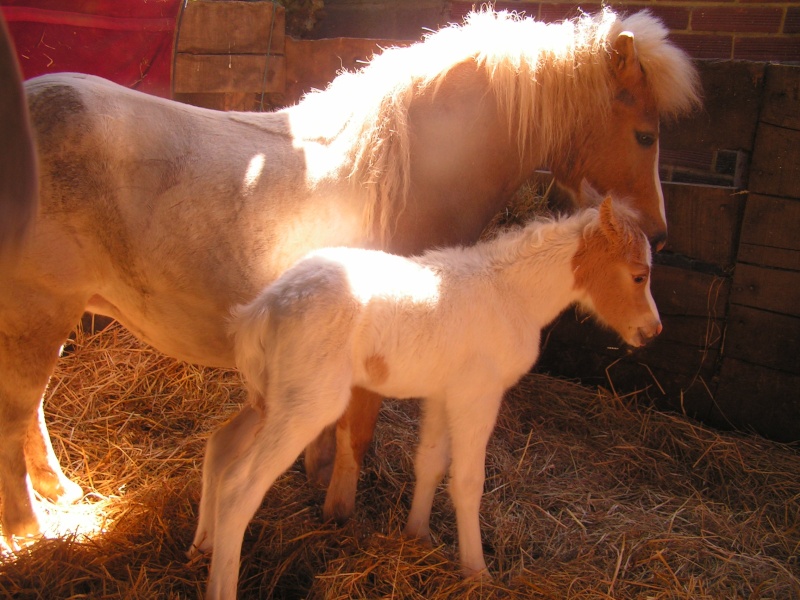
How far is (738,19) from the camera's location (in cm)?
496

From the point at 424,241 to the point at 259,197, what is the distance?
0.67 metres

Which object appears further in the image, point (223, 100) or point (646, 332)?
point (223, 100)

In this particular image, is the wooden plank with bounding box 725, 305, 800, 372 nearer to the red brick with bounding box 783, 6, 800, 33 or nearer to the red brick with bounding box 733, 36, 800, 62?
the red brick with bounding box 733, 36, 800, 62

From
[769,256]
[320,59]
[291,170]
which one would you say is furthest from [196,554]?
[769,256]

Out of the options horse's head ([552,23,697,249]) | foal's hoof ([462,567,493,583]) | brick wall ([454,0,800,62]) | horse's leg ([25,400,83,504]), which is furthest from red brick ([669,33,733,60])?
horse's leg ([25,400,83,504])

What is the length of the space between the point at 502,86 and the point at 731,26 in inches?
135

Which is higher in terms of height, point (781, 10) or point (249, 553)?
point (781, 10)

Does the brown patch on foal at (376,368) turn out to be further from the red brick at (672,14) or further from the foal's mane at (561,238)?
the red brick at (672,14)

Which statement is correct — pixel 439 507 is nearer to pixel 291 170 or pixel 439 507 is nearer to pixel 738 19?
pixel 291 170

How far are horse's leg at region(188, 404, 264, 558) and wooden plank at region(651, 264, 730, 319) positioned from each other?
233cm

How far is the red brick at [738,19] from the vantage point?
16.1 feet

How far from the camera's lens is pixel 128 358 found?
12.9ft

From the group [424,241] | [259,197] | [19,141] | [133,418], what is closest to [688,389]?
[424,241]

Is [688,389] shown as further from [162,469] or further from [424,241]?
[162,469]
